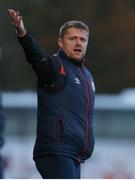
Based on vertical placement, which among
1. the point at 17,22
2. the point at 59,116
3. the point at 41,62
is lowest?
the point at 59,116

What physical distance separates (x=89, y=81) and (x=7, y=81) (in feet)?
65.6

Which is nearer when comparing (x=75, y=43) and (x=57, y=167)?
(x=57, y=167)

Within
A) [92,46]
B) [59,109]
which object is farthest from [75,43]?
[92,46]

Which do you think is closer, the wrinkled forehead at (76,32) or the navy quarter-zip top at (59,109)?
the navy quarter-zip top at (59,109)

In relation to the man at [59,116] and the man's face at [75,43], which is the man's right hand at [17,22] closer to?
the man at [59,116]

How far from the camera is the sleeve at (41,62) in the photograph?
693 cm

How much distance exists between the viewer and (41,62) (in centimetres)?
701

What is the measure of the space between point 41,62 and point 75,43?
1.04 ft

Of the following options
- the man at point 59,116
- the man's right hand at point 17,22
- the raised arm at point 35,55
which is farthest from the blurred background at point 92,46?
the man's right hand at point 17,22

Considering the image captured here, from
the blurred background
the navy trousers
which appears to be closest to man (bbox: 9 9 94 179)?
the navy trousers

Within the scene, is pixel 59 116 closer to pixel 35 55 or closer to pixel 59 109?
pixel 59 109

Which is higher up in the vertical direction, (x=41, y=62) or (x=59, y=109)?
(x=41, y=62)

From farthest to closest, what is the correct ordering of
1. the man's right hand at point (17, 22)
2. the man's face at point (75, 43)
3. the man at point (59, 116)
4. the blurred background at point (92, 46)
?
the blurred background at point (92, 46)
the man's face at point (75, 43)
the man at point (59, 116)
the man's right hand at point (17, 22)

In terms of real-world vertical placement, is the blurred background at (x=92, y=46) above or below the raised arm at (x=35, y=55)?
below
